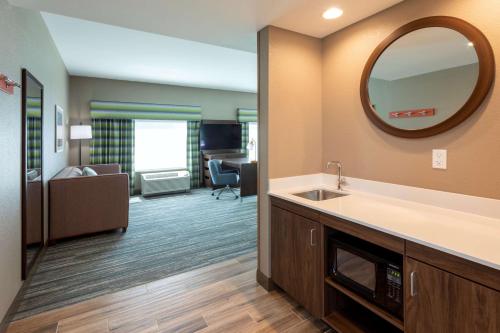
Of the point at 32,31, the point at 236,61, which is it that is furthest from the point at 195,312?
the point at 236,61

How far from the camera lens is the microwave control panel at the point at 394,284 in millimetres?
1388

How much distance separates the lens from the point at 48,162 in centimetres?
322

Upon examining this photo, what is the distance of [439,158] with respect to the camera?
1688mm

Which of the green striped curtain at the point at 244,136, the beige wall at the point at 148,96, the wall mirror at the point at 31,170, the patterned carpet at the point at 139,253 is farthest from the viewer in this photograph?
the green striped curtain at the point at 244,136

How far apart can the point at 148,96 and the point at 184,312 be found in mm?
5219

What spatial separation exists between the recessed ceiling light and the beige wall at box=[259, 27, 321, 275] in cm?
33

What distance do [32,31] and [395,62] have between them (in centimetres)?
322

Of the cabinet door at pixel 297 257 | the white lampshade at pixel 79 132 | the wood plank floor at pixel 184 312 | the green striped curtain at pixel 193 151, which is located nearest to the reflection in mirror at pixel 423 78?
the cabinet door at pixel 297 257

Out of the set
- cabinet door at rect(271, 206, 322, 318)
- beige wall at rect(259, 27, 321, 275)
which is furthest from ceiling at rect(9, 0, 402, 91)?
cabinet door at rect(271, 206, 322, 318)

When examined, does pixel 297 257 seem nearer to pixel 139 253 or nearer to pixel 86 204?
pixel 139 253

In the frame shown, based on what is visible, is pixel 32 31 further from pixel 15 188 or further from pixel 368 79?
pixel 368 79

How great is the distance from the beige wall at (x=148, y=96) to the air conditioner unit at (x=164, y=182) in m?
1.30

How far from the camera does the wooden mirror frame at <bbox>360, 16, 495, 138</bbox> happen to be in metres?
1.46

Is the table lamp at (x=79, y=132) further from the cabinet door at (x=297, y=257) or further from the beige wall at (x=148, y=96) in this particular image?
the cabinet door at (x=297, y=257)
